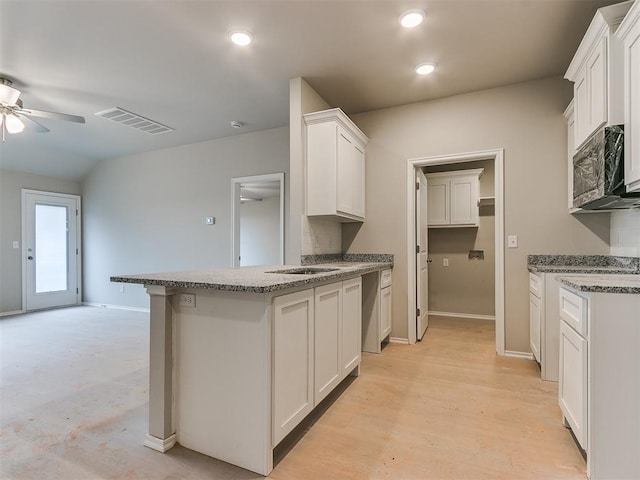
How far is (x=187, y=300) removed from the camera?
1757 mm

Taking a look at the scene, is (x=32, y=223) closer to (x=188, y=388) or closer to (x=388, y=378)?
(x=188, y=388)

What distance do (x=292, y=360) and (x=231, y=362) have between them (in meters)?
0.32

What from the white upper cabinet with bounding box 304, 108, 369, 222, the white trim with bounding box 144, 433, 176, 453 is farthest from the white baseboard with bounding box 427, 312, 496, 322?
the white trim with bounding box 144, 433, 176, 453

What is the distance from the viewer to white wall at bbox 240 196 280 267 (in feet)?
27.0

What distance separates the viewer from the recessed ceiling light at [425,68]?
2.88 m

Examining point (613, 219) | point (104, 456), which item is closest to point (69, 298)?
point (104, 456)

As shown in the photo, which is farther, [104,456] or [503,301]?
[503,301]

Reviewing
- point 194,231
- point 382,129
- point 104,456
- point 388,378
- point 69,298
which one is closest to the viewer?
point 104,456

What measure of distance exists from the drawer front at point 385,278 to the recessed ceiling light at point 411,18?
7.24 feet

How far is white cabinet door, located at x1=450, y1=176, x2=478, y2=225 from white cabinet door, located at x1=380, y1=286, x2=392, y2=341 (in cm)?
198

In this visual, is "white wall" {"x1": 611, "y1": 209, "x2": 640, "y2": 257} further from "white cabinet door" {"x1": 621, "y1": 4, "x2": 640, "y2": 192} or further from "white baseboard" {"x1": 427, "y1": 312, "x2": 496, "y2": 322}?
"white baseboard" {"x1": 427, "y1": 312, "x2": 496, "y2": 322}

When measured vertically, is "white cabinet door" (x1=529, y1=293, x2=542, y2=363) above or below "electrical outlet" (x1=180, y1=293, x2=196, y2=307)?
below

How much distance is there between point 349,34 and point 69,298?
22.2 ft

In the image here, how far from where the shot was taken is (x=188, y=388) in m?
1.77
